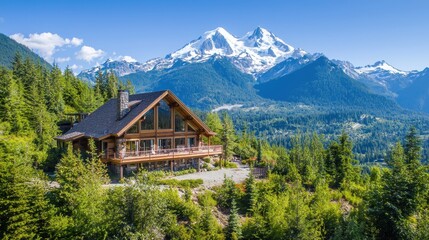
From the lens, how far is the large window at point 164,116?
36781 mm

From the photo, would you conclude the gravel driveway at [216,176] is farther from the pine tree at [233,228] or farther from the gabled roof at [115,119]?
the pine tree at [233,228]

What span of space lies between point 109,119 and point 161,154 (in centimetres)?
731

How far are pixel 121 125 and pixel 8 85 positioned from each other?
23.9 m

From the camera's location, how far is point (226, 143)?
44531mm

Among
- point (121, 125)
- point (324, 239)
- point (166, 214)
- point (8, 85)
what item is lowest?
point (324, 239)

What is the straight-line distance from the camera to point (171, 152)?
120 ft

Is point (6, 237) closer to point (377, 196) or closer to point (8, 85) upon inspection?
point (377, 196)

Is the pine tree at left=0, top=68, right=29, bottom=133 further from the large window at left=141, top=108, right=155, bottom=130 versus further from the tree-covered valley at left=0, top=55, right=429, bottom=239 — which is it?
the large window at left=141, top=108, right=155, bottom=130

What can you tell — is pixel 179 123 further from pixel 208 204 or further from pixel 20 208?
pixel 20 208

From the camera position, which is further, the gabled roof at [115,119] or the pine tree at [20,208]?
the gabled roof at [115,119]

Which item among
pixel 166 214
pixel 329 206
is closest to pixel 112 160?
pixel 166 214

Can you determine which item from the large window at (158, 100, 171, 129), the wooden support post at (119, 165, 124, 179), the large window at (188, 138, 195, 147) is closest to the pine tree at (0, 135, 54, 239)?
the wooden support post at (119, 165, 124, 179)

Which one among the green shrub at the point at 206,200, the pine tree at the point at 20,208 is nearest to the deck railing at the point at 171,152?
the green shrub at the point at 206,200

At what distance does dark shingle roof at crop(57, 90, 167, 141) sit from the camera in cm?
3506
